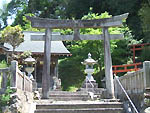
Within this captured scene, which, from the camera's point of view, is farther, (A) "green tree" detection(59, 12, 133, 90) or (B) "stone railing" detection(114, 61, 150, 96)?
(A) "green tree" detection(59, 12, 133, 90)

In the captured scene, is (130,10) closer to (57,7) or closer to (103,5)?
(103,5)

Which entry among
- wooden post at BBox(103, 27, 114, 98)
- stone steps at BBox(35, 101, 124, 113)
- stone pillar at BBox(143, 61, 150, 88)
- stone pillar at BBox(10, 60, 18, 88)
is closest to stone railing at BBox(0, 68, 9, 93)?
stone pillar at BBox(10, 60, 18, 88)

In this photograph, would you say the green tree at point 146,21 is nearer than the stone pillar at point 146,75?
No

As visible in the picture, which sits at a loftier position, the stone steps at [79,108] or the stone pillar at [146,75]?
the stone pillar at [146,75]

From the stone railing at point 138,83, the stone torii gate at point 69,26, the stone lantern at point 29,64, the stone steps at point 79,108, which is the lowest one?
the stone steps at point 79,108

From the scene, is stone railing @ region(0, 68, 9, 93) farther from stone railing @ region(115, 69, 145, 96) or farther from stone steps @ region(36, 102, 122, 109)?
stone railing @ region(115, 69, 145, 96)

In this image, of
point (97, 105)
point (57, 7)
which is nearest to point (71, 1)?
point (57, 7)

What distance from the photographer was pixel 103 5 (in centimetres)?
3275

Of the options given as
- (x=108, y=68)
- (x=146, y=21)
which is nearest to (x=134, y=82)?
(x=108, y=68)

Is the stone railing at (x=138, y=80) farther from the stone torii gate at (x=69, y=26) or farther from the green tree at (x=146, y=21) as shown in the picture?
the green tree at (x=146, y=21)

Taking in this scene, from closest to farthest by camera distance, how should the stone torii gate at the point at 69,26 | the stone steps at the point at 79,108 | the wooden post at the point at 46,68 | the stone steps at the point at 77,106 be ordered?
the stone steps at the point at 79,108
the stone steps at the point at 77,106
the wooden post at the point at 46,68
the stone torii gate at the point at 69,26

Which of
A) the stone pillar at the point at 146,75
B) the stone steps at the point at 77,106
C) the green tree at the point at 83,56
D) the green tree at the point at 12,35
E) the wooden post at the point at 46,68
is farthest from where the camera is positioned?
the green tree at the point at 83,56

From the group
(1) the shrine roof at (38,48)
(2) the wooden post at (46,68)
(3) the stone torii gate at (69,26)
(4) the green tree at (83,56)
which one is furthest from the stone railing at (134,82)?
(4) the green tree at (83,56)

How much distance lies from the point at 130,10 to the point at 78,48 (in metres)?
8.59
